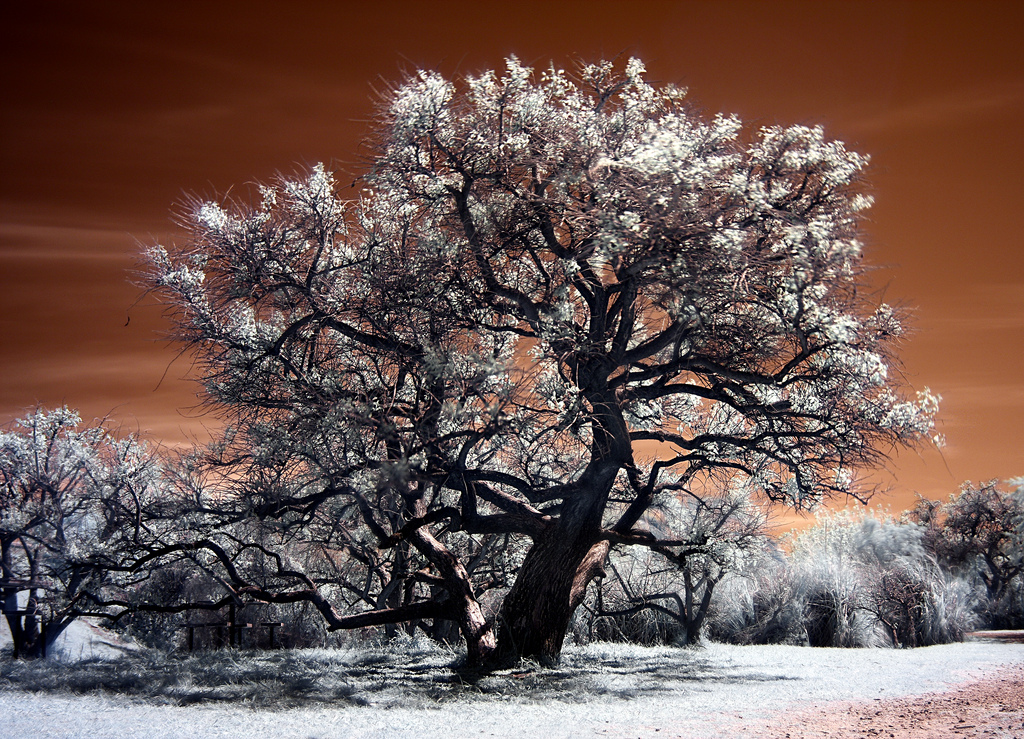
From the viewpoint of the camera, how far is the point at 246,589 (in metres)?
10.2

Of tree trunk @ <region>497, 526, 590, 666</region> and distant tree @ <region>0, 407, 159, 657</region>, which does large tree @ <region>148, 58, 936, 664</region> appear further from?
distant tree @ <region>0, 407, 159, 657</region>

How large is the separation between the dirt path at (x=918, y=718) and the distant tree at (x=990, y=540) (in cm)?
1798

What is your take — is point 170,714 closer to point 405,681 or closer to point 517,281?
point 405,681

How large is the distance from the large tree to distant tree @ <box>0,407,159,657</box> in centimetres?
266

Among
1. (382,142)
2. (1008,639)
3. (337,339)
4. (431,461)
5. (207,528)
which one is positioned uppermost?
(382,142)

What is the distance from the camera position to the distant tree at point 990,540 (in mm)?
23600

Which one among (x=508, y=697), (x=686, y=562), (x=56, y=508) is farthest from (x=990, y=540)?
(x=56, y=508)

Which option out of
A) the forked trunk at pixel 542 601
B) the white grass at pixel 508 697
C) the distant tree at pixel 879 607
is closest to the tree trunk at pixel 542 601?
the forked trunk at pixel 542 601

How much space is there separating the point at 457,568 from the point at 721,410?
4.75 meters

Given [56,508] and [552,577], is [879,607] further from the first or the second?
[56,508]

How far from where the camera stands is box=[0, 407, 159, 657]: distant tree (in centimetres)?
1152

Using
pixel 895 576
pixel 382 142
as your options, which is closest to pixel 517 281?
pixel 382 142

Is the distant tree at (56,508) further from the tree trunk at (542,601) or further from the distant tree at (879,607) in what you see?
the distant tree at (879,607)

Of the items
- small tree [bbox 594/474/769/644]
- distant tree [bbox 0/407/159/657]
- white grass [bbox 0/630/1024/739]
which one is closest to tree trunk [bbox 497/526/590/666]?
white grass [bbox 0/630/1024/739]
